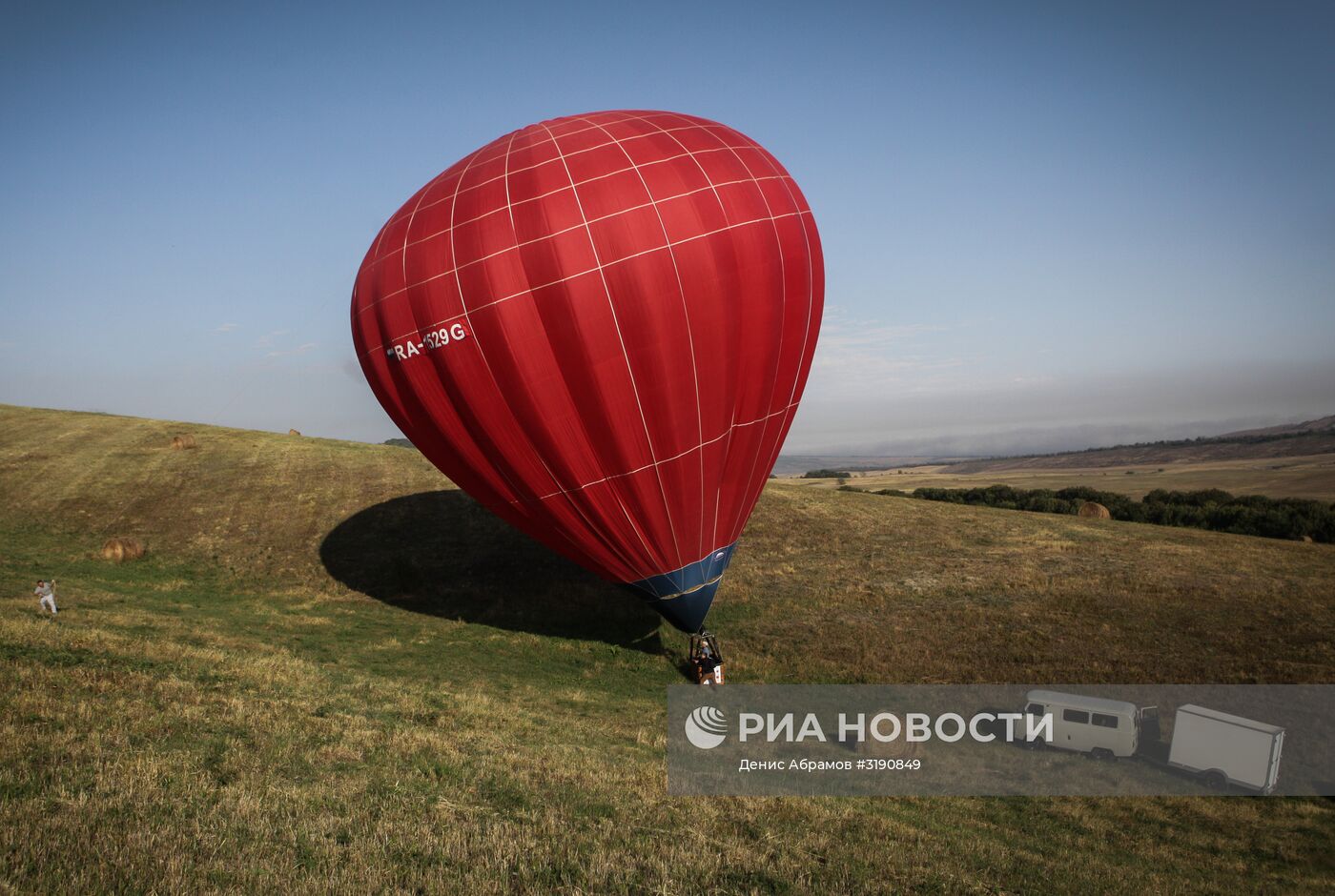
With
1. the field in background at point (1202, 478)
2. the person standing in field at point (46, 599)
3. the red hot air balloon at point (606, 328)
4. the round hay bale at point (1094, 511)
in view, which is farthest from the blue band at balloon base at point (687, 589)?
the field in background at point (1202, 478)

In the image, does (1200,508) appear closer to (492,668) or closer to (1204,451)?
(492,668)

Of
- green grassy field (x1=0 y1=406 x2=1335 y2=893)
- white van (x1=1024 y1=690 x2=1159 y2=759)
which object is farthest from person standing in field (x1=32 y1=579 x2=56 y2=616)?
white van (x1=1024 y1=690 x2=1159 y2=759)

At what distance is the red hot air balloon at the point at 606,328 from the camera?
1488 centimetres

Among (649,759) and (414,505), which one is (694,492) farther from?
(414,505)

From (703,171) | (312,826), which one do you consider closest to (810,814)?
(312,826)

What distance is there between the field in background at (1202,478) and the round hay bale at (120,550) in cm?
4735

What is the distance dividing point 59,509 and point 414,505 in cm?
1567

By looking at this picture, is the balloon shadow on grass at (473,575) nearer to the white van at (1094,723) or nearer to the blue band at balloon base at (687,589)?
the blue band at balloon base at (687,589)

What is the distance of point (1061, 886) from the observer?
28.8 ft

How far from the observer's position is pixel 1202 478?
10256 cm

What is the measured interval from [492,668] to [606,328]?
429 inches

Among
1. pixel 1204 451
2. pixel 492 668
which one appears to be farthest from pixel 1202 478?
pixel 492 668

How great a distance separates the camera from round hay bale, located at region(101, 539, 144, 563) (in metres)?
29.2

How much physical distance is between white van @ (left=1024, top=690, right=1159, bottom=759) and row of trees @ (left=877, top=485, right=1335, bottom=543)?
1318 inches
